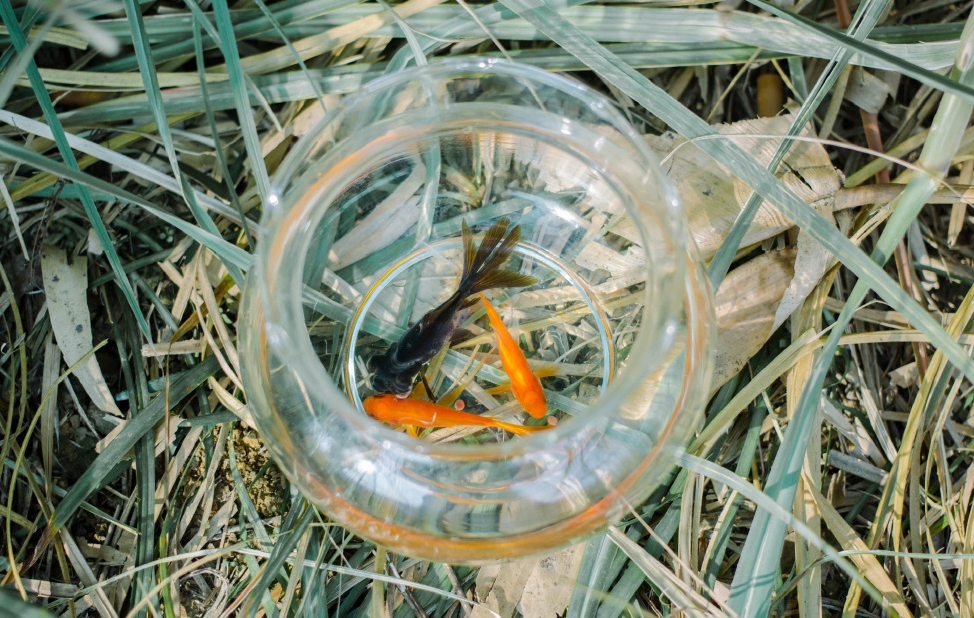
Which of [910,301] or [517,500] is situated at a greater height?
[910,301]

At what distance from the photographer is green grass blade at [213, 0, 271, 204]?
1118 millimetres

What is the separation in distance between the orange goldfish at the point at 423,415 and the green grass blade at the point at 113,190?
318 mm

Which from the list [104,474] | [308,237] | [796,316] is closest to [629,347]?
[796,316]

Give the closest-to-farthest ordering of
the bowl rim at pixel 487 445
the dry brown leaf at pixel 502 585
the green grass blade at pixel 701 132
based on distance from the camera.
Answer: the bowl rim at pixel 487 445, the green grass blade at pixel 701 132, the dry brown leaf at pixel 502 585

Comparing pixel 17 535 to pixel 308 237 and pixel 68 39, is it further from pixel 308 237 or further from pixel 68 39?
pixel 68 39

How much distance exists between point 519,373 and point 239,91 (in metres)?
0.64

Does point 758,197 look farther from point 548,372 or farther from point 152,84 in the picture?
point 152,84

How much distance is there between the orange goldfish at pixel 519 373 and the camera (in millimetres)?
1155

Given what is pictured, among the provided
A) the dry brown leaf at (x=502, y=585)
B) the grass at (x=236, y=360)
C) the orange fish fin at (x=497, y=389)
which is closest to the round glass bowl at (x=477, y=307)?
the orange fish fin at (x=497, y=389)

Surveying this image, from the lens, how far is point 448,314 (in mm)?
1225

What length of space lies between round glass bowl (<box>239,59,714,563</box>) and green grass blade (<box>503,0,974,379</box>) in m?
0.10

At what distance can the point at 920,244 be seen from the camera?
1400 millimetres

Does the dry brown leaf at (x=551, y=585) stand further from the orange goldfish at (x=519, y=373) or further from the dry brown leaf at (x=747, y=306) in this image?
the dry brown leaf at (x=747, y=306)

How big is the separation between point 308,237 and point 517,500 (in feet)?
1.74
